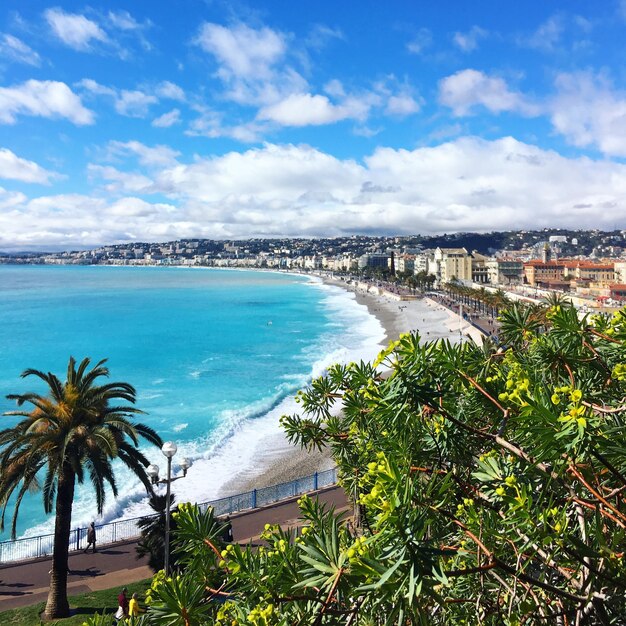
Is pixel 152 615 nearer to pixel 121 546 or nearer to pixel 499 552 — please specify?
pixel 499 552

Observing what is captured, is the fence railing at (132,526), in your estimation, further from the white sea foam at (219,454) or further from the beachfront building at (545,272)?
the beachfront building at (545,272)

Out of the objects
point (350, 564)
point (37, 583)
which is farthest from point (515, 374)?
point (37, 583)

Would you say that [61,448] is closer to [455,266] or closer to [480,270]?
[455,266]

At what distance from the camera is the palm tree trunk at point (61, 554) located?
37.8 ft

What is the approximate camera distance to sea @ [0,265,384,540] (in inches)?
1043

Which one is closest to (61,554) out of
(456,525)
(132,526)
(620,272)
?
(132,526)

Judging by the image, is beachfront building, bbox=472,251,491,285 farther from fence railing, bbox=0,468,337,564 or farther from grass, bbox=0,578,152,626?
grass, bbox=0,578,152,626

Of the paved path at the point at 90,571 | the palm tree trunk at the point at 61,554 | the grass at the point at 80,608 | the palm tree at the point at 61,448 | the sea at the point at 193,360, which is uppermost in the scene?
the palm tree at the point at 61,448

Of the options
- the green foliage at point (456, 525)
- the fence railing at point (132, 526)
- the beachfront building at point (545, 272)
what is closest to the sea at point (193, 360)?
the fence railing at point (132, 526)

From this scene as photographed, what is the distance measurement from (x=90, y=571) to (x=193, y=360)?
136 feet

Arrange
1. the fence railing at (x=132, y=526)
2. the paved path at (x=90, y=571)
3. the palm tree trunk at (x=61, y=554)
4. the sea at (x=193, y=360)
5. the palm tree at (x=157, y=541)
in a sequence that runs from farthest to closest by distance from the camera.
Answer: the sea at (x=193, y=360)
the fence railing at (x=132, y=526)
the paved path at (x=90, y=571)
the palm tree at (x=157, y=541)
the palm tree trunk at (x=61, y=554)

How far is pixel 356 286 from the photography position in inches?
7003

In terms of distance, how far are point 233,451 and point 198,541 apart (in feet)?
85.6

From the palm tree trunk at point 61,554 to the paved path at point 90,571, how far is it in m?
1.49
